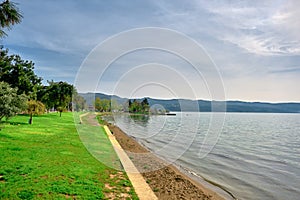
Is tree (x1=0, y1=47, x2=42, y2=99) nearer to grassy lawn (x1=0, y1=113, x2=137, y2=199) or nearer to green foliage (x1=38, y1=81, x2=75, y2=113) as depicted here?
green foliage (x1=38, y1=81, x2=75, y2=113)

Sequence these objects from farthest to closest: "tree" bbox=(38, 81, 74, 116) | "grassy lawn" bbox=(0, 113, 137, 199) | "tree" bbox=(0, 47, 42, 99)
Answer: "tree" bbox=(38, 81, 74, 116) < "tree" bbox=(0, 47, 42, 99) < "grassy lawn" bbox=(0, 113, 137, 199)

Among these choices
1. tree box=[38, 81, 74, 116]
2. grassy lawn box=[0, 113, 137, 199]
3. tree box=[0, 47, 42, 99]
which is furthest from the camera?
tree box=[38, 81, 74, 116]

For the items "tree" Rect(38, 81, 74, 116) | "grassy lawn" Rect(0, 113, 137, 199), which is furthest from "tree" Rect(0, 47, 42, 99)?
"grassy lawn" Rect(0, 113, 137, 199)

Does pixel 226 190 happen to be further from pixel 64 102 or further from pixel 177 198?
pixel 64 102

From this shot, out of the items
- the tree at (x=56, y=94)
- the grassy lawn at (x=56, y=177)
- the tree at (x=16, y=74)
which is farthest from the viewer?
the tree at (x=56, y=94)

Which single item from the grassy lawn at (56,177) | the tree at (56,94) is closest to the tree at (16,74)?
the tree at (56,94)

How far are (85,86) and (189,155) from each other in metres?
12.2

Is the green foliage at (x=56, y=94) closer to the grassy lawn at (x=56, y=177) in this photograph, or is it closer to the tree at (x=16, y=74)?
the tree at (x=16, y=74)

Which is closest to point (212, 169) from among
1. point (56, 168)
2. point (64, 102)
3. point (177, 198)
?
point (177, 198)

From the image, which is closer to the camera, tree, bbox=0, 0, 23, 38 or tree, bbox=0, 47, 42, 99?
tree, bbox=0, 0, 23, 38

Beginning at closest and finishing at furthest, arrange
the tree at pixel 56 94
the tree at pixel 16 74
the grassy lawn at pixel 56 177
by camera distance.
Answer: the grassy lawn at pixel 56 177
the tree at pixel 16 74
the tree at pixel 56 94

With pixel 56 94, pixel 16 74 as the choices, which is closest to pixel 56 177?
pixel 16 74

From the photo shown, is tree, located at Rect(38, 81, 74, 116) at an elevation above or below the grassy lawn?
above

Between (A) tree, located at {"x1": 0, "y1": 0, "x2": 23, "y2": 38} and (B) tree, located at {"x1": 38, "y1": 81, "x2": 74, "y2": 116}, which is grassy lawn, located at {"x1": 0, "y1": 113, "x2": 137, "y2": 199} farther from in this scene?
(B) tree, located at {"x1": 38, "y1": 81, "x2": 74, "y2": 116}
